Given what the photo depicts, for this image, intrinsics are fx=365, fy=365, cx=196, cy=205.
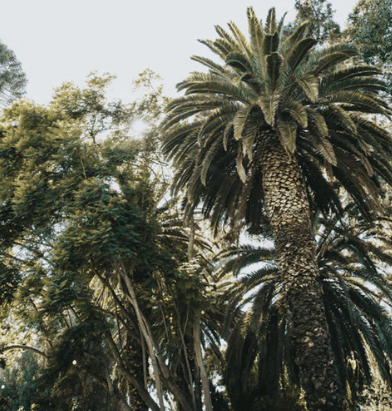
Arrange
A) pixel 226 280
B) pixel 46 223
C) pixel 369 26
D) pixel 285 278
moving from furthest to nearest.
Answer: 1. pixel 226 280
2. pixel 369 26
3. pixel 46 223
4. pixel 285 278

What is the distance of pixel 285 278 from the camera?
816 centimetres

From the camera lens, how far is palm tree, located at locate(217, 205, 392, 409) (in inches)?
424

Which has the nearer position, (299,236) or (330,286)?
(299,236)

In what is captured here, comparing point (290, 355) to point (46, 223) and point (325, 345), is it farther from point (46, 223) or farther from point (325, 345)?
point (46, 223)

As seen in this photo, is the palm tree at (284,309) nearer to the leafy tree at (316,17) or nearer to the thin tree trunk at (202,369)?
the thin tree trunk at (202,369)

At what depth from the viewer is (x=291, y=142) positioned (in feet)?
26.6

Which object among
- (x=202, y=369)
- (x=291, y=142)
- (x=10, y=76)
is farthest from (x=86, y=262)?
(x=10, y=76)

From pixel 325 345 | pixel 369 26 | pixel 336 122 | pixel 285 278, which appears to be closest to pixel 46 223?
pixel 285 278

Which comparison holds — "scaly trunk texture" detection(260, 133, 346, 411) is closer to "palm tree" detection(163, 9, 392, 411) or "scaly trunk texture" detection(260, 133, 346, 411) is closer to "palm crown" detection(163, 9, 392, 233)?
"palm tree" detection(163, 9, 392, 411)

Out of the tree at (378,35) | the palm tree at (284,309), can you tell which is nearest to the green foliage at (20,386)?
the palm tree at (284,309)

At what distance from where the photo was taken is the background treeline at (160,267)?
870cm

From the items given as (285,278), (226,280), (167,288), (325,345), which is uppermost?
(226,280)

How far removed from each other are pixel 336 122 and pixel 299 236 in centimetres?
334

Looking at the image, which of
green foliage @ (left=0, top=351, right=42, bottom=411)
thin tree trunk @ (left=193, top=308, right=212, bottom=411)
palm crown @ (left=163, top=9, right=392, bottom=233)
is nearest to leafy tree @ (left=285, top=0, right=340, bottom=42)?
palm crown @ (left=163, top=9, right=392, bottom=233)
